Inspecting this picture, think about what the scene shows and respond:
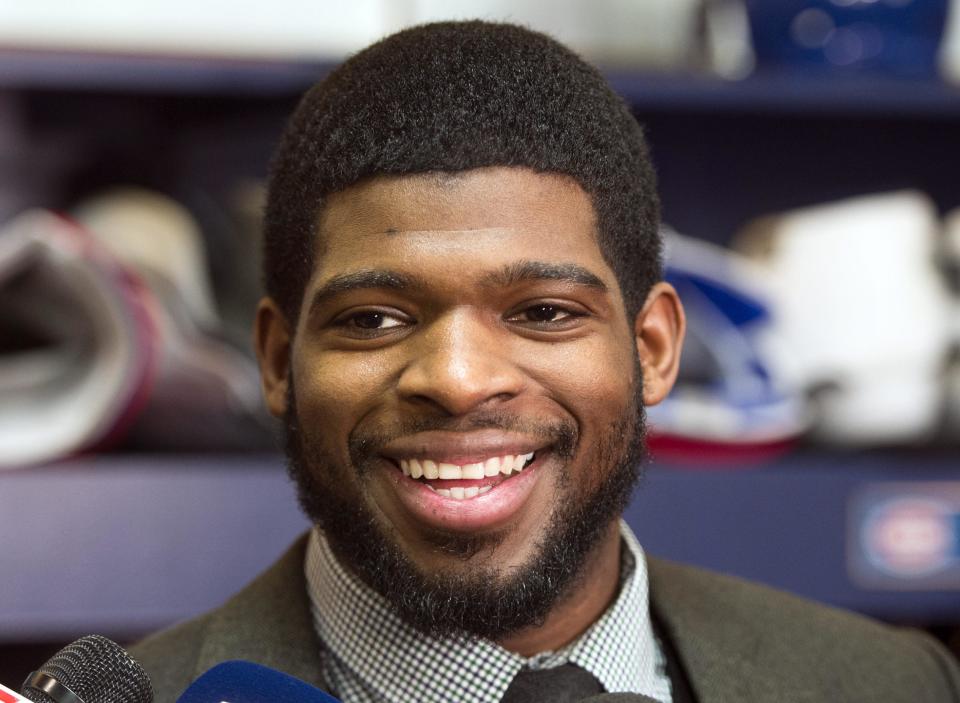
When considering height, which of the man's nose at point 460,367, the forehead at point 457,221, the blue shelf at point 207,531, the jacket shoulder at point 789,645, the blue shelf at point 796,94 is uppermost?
the forehead at point 457,221

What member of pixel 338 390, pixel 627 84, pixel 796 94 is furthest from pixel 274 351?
pixel 796 94

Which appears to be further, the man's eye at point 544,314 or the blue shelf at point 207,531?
the blue shelf at point 207,531

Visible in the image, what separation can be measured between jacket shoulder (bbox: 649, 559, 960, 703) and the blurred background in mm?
476

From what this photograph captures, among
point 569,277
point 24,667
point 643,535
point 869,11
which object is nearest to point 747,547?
point 643,535

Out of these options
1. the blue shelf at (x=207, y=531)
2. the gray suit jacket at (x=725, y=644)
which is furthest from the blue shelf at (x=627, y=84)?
the gray suit jacket at (x=725, y=644)

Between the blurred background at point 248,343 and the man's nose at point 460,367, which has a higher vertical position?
the man's nose at point 460,367

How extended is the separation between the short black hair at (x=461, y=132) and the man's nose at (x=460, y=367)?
10cm

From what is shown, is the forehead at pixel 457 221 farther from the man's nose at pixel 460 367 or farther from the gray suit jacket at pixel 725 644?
the gray suit jacket at pixel 725 644

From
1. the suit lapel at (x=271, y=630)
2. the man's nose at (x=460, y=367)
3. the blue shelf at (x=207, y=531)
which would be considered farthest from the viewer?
the blue shelf at (x=207, y=531)

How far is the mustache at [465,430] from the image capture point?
840 millimetres

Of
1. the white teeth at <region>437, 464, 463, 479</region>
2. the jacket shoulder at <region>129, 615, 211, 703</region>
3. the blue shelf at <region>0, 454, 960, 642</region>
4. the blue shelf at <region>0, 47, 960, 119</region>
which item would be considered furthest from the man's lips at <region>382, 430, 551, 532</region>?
the blue shelf at <region>0, 47, 960, 119</region>

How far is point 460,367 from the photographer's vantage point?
0.82 meters

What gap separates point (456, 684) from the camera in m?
0.88

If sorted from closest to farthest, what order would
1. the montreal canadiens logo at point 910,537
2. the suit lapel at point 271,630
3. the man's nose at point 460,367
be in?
1. the man's nose at point 460,367
2. the suit lapel at point 271,630
3. the montreal canadiens logo at point 910,537
